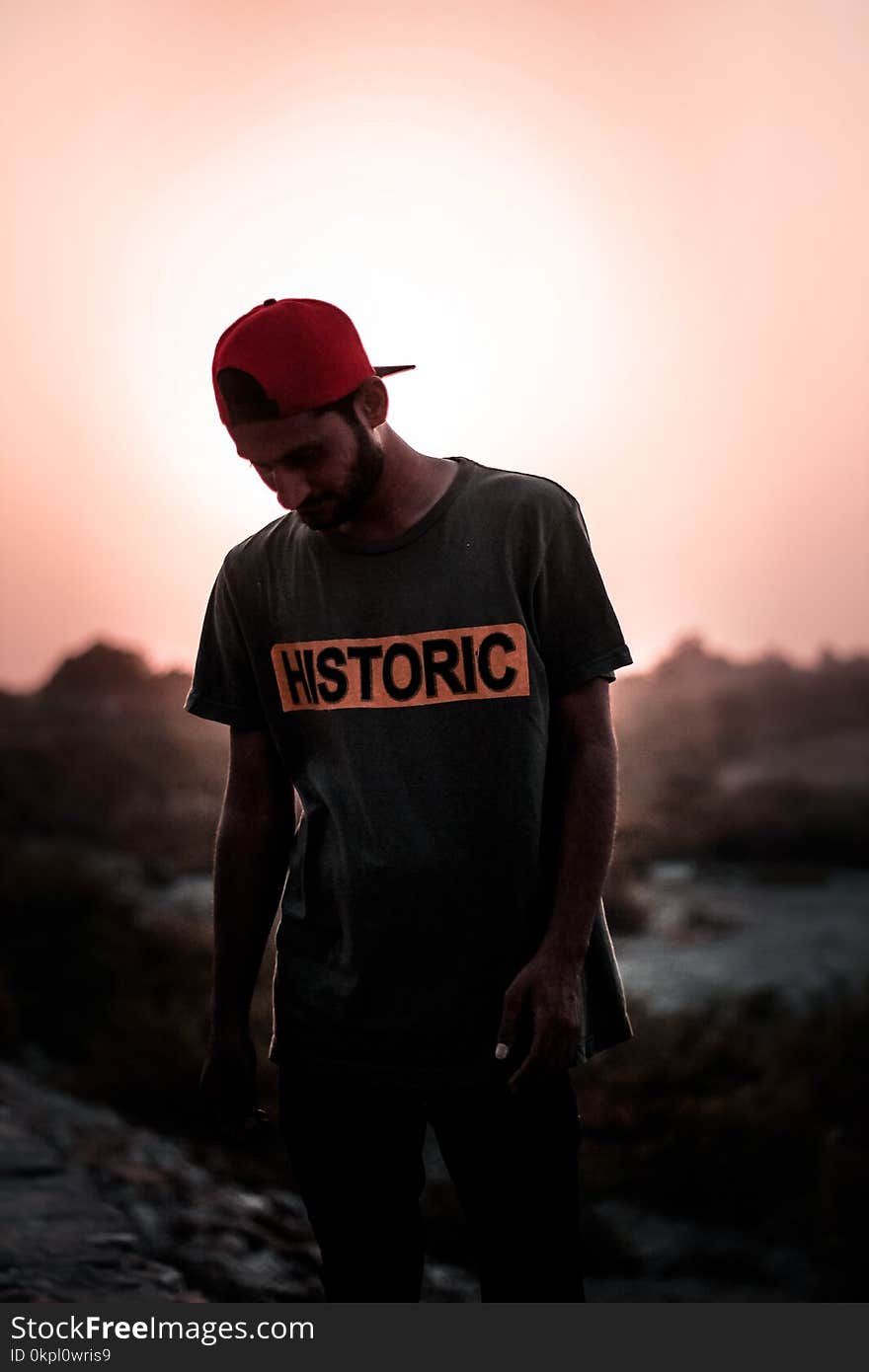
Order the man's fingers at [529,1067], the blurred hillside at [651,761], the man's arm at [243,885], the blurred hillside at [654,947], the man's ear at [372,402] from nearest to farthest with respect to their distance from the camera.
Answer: the man's fingers at [529,1067], the man's ear at [372,402], the man's arm at [243,885], the blurred hillside at [654,947], the blurred hillside at [651,761]

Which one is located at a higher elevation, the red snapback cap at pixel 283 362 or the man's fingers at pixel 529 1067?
the red snapback cap at pixel 283 362

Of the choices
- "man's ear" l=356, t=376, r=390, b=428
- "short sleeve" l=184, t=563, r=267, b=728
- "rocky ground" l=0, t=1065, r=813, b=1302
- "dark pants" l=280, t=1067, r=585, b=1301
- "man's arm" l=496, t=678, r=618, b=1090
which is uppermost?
"man's ear" l=356, t=376, r=390, b=428

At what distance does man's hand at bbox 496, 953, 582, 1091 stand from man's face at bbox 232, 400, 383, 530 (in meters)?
0.58

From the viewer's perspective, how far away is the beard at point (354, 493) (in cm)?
150

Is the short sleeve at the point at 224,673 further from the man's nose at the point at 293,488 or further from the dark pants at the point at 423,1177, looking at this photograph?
the dark pants at the point at 423,1177

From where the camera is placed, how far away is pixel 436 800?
1.49 meters

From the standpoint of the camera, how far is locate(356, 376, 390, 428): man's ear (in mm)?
1544

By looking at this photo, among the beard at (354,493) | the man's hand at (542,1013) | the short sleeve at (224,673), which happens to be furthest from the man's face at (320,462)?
the man's hand at (542,1013)

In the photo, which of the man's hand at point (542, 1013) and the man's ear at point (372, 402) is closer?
the man's hand at point (542, 1013)

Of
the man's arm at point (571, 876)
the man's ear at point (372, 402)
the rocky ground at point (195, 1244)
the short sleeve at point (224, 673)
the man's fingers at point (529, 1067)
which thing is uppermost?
the man's ear at point (372, 402)

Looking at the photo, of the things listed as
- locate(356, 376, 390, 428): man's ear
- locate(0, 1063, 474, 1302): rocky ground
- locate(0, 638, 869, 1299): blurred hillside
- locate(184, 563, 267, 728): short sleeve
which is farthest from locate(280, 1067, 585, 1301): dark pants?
locate(0, 638, 869, 1299): blurred hillside

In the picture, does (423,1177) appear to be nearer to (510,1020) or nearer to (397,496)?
(510,1020)

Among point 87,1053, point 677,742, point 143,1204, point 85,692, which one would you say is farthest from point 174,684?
point 143,1204

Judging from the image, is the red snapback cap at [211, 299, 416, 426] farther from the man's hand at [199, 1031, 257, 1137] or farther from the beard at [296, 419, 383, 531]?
the man's hand at [199, 1031, 257, 1137]
